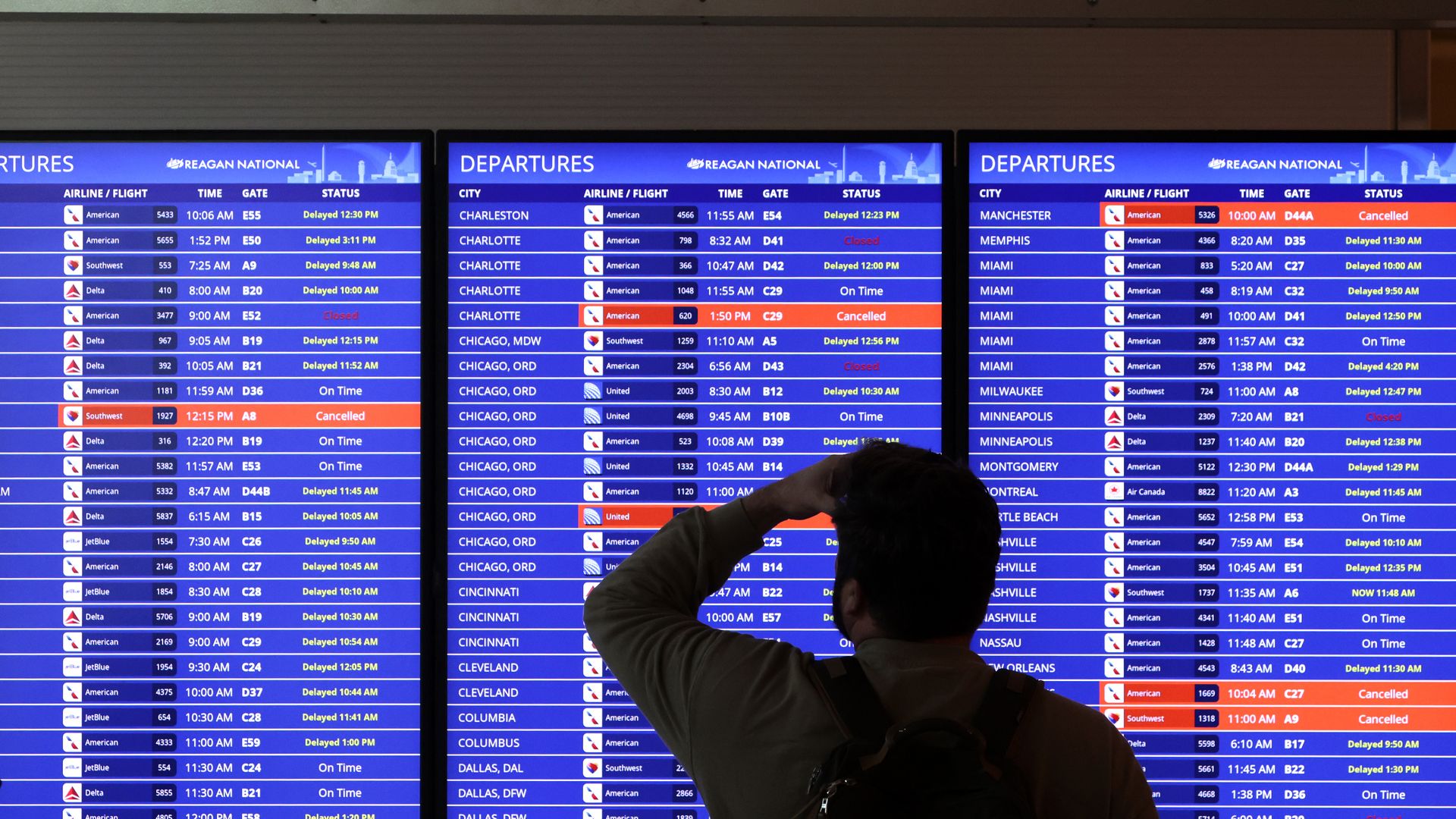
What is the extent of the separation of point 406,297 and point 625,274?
544 millimetres

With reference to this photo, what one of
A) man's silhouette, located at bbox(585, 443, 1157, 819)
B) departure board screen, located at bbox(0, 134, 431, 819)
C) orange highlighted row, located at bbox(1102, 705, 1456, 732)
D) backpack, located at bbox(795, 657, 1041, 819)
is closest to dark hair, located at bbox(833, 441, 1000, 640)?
man's silhouette, located at bbox(585, 443, 1157, 819)

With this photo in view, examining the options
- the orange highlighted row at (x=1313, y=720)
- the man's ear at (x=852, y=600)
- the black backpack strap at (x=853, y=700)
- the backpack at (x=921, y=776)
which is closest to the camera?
the backpack at (x=921, y=776)

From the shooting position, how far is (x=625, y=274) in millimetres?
2854

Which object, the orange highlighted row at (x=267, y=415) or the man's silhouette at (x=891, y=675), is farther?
the orange highlighted row at (x=267, y=415)

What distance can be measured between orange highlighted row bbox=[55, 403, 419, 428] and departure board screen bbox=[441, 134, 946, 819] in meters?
0.16

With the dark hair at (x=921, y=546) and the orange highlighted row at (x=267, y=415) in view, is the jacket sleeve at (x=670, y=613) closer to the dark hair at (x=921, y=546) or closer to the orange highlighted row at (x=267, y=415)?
the dark hair at (x=921, y=546)

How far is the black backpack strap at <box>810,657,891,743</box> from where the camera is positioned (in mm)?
1501

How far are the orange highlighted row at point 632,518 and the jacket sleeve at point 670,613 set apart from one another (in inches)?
36.1

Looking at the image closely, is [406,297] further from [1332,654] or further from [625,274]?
[1332,654]

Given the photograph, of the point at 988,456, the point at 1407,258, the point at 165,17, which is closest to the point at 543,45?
the point at 165,17

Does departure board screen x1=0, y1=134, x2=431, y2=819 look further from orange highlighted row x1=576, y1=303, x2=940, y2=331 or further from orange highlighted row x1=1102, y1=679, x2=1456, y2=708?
orange highlighted row x1=1102, y1=679, x2=1456, y2=708

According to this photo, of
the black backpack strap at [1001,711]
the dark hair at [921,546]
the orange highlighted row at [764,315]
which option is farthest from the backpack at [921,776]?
the orange highlighted row at [764,315]

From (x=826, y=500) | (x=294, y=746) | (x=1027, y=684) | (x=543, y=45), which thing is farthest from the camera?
(x=543, y=45)

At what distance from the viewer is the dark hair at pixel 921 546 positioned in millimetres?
1562
